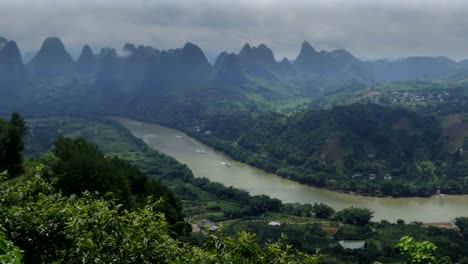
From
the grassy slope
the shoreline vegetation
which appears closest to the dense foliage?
the shoreline vegetation

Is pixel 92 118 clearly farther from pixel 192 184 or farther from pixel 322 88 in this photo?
pixel 322 88

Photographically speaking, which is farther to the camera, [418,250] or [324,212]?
[324,212]

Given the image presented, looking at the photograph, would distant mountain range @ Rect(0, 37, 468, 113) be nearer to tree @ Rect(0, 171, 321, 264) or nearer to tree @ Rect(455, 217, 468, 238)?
tree @ Rect(455, 217, 468, 238)

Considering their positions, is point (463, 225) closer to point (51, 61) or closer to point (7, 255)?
point (7, 255)

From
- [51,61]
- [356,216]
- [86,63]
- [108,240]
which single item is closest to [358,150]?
[356,216]

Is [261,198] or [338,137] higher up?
[338,137]

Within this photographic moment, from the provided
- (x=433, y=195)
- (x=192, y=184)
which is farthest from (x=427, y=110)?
(x=192, y=184)
